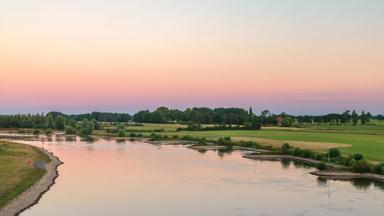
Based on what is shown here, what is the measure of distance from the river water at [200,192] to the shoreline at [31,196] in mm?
533

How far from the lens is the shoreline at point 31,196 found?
3053cm

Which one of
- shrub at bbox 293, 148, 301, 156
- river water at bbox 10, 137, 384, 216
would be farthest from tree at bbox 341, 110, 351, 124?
river water at bbox 10, 137, 384, 216

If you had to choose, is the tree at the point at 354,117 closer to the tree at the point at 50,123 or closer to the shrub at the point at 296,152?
the tree at the point at 50,123

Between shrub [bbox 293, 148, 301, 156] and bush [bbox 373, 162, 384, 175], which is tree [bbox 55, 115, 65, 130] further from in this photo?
bush [bbox 373, 162, 384, 175]

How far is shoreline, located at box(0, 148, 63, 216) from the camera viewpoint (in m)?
30.5

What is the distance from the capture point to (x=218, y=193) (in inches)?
1528

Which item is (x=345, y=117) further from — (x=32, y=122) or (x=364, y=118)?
(x=32, y=122)

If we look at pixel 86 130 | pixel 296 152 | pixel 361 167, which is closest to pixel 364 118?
pixel 86 130

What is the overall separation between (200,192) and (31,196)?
13.0 metres

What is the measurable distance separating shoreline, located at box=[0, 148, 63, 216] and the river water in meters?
0.53

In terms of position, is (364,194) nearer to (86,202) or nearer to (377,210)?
(377,210)

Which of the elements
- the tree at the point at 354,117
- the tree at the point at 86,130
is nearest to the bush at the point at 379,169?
the tree at the point at 86,130

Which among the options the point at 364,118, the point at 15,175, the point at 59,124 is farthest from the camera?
the point at 364,118

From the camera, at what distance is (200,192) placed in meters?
39.3
